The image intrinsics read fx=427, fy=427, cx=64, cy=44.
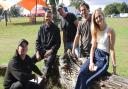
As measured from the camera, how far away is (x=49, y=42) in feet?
31.9

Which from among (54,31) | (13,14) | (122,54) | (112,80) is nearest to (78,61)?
(54,31)

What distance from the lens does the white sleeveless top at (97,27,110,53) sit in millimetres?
7461

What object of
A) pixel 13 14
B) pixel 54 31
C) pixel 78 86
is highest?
pixel 54 31

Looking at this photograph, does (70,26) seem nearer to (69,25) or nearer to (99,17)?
(69,25)

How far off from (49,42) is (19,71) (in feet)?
6.74

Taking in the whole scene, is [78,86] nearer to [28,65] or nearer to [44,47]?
[28,65]

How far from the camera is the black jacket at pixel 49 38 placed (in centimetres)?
970

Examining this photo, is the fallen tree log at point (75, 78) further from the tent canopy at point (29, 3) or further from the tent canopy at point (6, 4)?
the tent canopy at point (6, 4)

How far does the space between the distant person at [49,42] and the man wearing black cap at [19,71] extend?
165cm

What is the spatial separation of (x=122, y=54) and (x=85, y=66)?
988 cm

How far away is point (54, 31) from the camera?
382 inches

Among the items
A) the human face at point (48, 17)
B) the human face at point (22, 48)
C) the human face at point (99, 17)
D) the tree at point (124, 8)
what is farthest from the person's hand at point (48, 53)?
the tree at point (124, 8)

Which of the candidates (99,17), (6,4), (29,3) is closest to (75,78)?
(99,17)

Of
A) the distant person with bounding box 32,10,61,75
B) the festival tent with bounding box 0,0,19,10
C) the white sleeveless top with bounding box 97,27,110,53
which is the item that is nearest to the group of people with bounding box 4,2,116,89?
the white sleeveless top with bounding box 97,27,110,53
